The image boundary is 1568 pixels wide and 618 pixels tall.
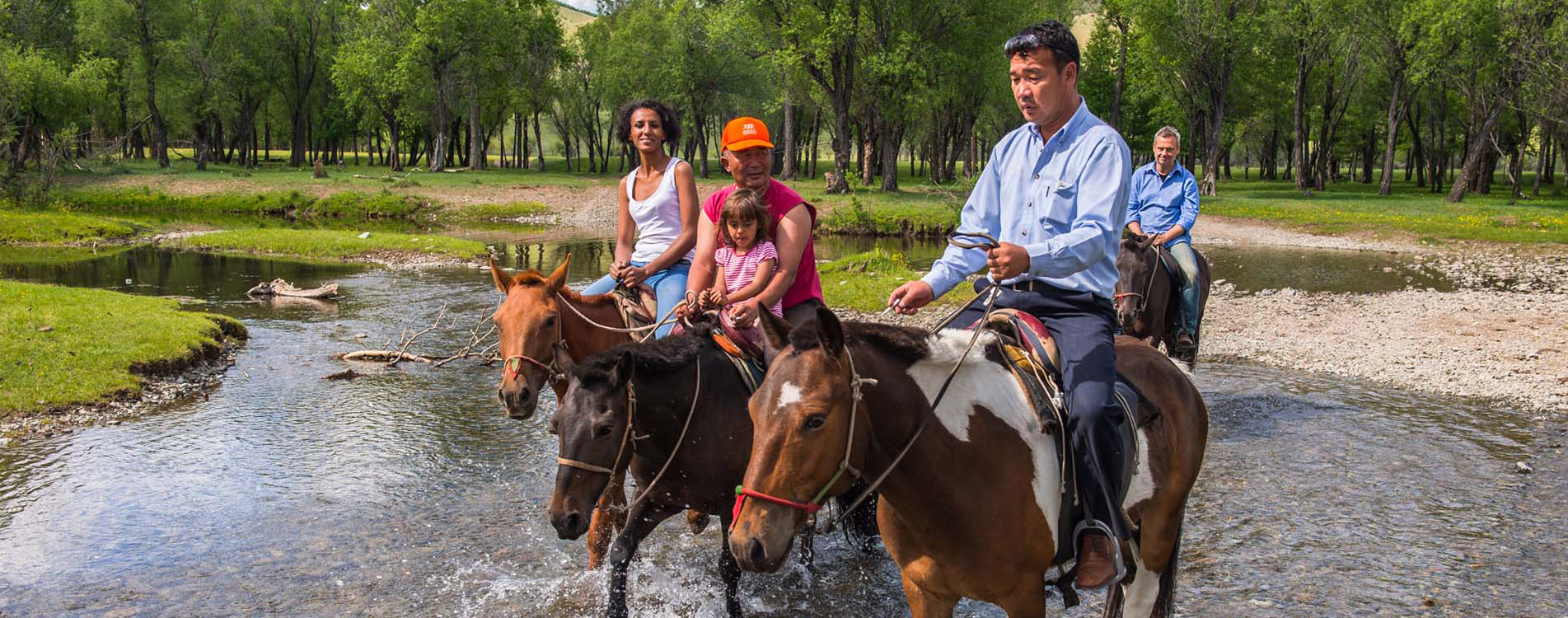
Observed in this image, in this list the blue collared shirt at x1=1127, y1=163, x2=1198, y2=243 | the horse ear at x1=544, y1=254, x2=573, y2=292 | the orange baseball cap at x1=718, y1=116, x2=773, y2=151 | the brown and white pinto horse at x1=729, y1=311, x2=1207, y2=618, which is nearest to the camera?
the brown and white pinto horse at x1=729, y1=311, x2=1207, y2=618

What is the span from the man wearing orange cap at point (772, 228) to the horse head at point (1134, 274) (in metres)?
5.78

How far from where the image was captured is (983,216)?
4.92 m

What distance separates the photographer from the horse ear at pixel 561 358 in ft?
21.0

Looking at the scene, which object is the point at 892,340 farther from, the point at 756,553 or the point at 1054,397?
the point at 756,553

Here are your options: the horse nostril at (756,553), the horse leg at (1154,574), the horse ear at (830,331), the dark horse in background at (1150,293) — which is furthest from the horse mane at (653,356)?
A: the dark horse in background at (1150,293)

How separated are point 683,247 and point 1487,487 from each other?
7.62 m

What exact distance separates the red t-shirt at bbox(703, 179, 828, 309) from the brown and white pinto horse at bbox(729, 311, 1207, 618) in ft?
8.06

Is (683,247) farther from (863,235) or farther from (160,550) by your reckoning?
(863,235)

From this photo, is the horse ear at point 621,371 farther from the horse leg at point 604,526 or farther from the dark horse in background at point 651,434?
the horse leg at point 604,526

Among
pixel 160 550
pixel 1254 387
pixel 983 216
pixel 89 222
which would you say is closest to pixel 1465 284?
pixel 1254 387

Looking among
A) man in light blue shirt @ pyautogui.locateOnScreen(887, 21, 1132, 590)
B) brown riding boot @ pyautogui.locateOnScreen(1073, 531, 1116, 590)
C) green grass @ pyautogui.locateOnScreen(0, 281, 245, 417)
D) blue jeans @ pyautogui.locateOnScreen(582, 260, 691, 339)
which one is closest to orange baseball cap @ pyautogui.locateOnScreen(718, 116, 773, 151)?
blue jeans @ pyautogui.locateOnScreen(582, 260, 691, 339)

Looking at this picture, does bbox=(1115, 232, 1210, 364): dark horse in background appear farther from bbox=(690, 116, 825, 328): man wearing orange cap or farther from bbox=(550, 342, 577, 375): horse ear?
bbox=(550, 342, 577, 375): horse ear

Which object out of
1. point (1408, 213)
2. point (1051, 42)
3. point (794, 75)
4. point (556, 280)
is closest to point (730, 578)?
point (556, 280)

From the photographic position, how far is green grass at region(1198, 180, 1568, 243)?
118 feet
